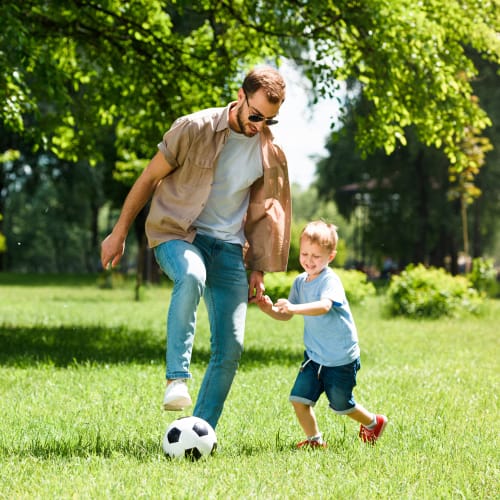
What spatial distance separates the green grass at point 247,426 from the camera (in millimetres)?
3818

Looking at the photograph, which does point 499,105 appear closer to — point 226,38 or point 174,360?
point 226,38

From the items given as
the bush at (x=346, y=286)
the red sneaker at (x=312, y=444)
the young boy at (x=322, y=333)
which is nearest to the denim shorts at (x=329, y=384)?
the young boy at (x=322, y=333)

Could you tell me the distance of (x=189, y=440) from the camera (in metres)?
4.26

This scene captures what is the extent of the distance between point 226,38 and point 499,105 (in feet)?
63.6

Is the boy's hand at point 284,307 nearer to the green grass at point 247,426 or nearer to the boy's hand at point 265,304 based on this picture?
the boy's hand at point 265,304

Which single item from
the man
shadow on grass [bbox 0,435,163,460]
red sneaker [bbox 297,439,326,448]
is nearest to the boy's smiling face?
the man

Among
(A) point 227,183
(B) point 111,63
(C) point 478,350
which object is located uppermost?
(B) point 111,63

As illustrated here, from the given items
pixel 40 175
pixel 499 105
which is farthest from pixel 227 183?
pixel 40 175

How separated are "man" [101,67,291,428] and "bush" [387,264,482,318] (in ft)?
41.6

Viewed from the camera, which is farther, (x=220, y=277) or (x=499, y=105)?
(x=499, y=105)

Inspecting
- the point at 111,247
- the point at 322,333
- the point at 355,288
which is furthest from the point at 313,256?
the point at 355,288

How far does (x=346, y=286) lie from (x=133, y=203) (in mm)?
15428

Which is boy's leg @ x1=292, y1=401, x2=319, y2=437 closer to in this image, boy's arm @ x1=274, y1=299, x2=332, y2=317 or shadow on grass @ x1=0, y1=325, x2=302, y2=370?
boy's arm @ x1=274, y1=299, x2=332, y2=317

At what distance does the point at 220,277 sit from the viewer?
15.1 feet
